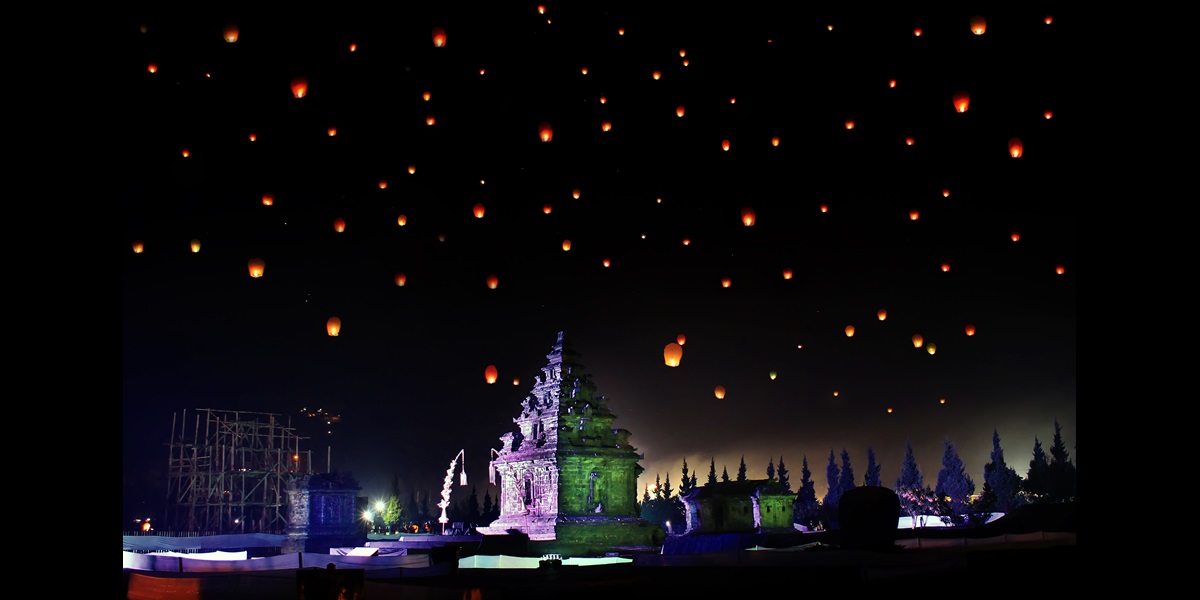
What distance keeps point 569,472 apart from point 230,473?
71.2 feet

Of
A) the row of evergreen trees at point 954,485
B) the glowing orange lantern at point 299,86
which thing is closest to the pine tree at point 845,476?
the row of evergreen trees at point 954,485

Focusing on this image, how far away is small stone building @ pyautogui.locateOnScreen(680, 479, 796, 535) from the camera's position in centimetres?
3522

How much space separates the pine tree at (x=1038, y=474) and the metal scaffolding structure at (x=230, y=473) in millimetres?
45349

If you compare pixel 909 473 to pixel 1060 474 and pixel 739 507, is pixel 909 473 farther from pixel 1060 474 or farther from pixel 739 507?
pixel 739 507

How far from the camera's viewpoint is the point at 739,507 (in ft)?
116

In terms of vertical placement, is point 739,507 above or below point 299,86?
below

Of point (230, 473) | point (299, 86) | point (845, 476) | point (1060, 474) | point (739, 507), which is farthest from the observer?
point (845, 476)

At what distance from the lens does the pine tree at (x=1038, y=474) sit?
59.1 meters

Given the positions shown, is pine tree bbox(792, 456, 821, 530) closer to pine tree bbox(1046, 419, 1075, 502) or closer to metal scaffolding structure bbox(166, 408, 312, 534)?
pine tree bbox(1046, 419, 1075, 502)

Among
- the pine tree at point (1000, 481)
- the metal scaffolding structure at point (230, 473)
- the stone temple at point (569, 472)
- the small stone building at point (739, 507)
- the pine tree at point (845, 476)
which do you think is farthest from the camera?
the pine tree at point (845, 476)

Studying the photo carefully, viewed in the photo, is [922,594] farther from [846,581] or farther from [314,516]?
[314,516]

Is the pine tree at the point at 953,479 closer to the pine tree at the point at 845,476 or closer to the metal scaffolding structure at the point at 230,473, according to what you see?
the pine tree at the point at 845,476

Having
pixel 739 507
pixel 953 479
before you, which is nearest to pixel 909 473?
pixel 953 479

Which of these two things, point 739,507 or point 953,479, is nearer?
point 739,507
